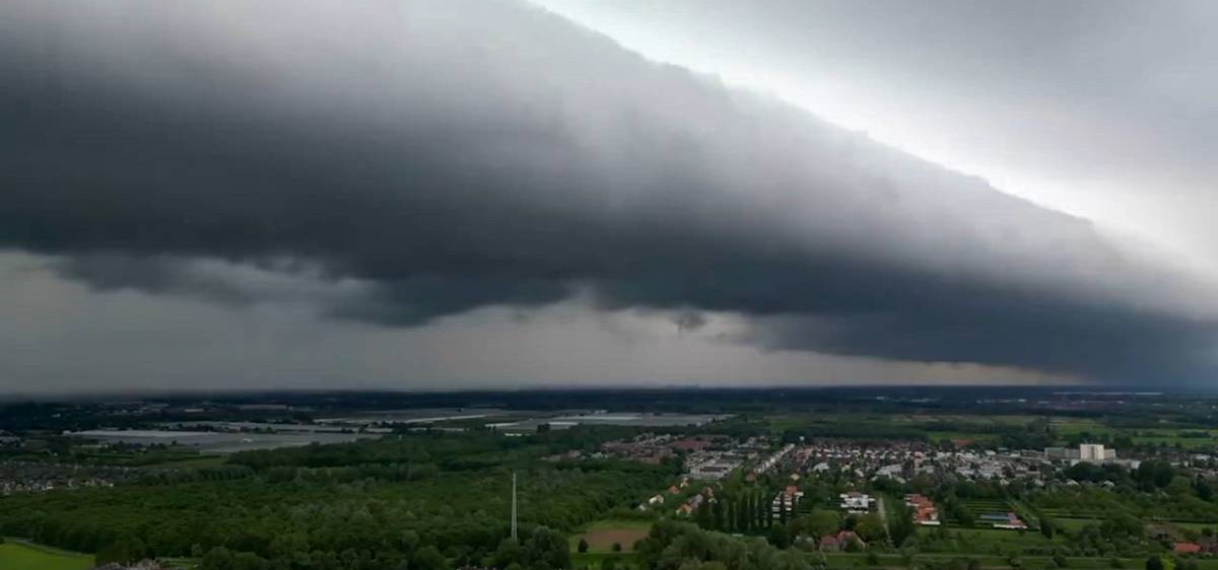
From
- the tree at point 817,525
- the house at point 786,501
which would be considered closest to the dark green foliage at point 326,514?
the house at point 786,501

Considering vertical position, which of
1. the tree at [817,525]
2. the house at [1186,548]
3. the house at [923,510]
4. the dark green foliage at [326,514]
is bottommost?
the house at [1186,548]

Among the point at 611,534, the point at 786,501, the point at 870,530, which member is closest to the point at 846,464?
the point at 786,501

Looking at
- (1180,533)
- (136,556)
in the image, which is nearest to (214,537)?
(136,556)

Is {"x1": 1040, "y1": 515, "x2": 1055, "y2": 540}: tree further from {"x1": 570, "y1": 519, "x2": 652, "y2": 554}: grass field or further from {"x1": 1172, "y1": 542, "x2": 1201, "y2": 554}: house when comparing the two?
{"x1": 570, "y1": 519, "x2": 652, "y2": 554}: grass field

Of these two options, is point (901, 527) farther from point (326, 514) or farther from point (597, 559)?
point (326, 514)

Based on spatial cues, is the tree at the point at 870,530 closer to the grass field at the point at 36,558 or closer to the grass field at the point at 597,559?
the grass field at the point at 597,559
